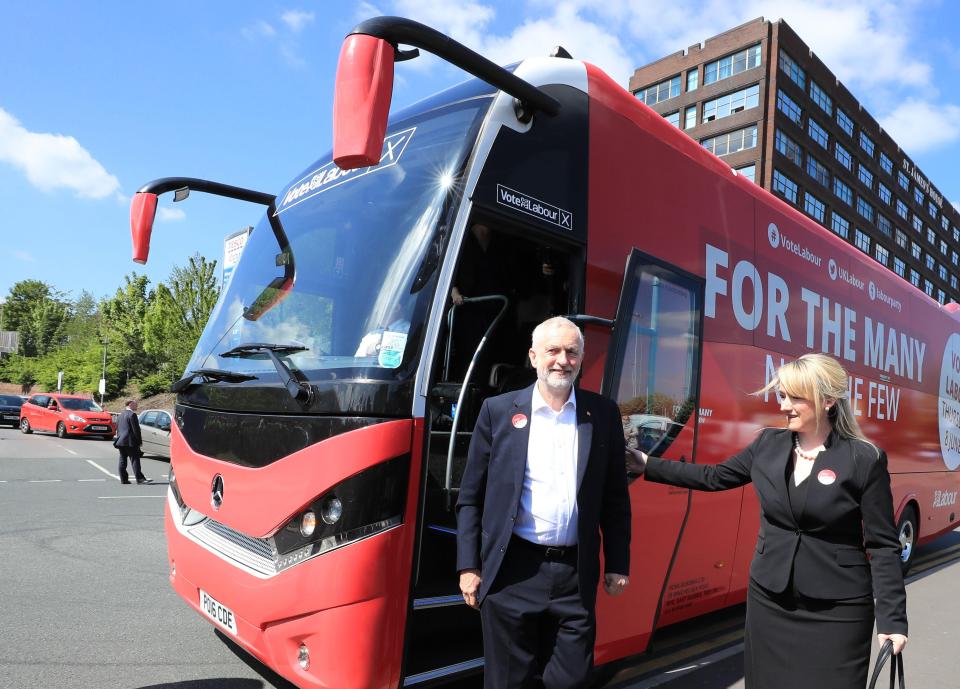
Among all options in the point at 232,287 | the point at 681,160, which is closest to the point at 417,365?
the point at 232,287

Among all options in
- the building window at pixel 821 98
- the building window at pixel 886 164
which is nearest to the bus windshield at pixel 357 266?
the building window at pixel 821 98

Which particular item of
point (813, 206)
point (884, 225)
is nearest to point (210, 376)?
point (813, 206)

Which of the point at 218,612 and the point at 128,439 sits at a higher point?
the point at 218,612

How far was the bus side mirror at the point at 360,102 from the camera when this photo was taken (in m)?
2.54

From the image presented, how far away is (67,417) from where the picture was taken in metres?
26.4

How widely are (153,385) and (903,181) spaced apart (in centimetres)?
7338

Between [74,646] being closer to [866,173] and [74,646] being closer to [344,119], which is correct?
[344,119]

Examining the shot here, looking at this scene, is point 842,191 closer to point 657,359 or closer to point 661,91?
point 661,91

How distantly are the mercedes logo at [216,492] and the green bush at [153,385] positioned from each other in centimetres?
4629

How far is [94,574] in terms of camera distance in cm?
634

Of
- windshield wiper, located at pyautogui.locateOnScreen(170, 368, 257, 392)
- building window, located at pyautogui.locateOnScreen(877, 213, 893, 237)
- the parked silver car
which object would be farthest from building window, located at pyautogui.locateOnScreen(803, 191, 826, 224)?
windshield wiper, located at pyautogui.locateOnScreen(170, 368, 257, 392)

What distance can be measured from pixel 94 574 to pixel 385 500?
4.89 meters

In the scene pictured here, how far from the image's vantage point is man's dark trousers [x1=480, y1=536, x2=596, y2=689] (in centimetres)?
260

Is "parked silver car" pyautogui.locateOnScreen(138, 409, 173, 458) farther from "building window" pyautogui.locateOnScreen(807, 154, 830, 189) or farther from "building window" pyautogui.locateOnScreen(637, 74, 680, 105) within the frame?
"building window" pyautogui.locateOnScreen(807, 154, 830, 189)
